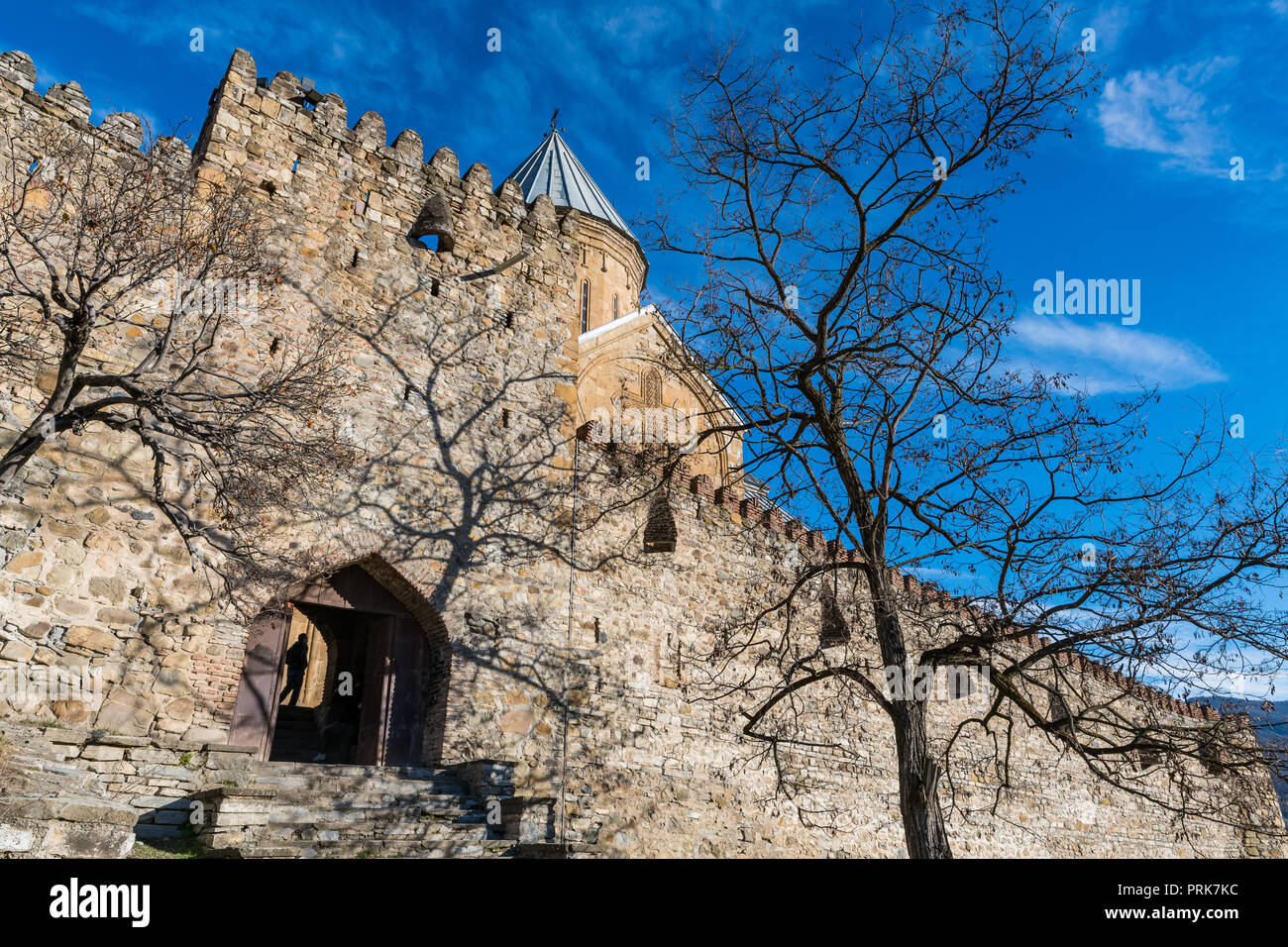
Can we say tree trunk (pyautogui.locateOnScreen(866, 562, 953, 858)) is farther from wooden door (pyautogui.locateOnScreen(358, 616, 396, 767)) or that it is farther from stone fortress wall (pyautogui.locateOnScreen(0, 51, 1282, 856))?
wooden door (pyautogui.locateOnScreen(358, 616, 396, 767))

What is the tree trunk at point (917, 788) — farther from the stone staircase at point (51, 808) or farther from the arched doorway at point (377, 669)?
the stone staircase at point (51, 808)

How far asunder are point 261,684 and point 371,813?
1.95m

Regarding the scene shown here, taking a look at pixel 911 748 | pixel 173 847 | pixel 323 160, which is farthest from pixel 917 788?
Answer: pixel 323 160

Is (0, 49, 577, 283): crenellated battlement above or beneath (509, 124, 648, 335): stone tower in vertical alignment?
beneath

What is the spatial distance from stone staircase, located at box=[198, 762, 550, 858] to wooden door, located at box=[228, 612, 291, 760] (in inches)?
20.2

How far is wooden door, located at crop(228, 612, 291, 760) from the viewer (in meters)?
8.40

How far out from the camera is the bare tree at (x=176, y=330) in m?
7.49

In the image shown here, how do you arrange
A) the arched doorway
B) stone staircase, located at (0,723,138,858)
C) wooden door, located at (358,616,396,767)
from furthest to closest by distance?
wooden door, located at (358,616,396,767), the arched doorway, stone staircase, located at (0,723,138,858)

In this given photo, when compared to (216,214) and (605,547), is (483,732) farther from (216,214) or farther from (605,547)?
(216,214)

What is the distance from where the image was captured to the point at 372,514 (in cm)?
965

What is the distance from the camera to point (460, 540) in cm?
1034

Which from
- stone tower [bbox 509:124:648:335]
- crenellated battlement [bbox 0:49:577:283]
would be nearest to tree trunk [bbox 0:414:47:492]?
crenellated battlement [bbox 0:49:577:283]
